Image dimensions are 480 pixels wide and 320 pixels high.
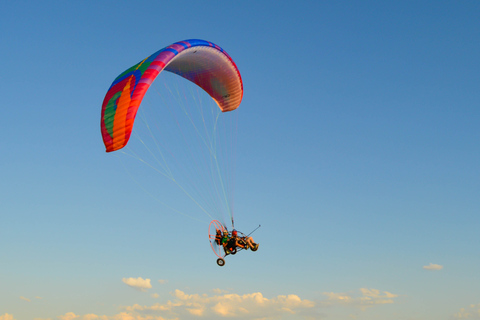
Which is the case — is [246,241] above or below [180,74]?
below

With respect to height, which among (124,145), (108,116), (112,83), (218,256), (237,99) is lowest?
(218,256)

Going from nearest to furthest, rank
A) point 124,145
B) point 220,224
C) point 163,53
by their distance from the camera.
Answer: point 124,145
point 163,53
point 220,224

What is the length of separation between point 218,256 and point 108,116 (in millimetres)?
8051

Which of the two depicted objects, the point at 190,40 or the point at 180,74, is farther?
the point at 180,74

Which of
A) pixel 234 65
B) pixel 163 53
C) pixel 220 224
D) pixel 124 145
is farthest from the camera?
pixel 234 65

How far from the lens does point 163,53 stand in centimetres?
2536

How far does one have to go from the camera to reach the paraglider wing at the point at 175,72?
76.9 feet

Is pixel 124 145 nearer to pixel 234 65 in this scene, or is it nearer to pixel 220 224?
pixel 220 224

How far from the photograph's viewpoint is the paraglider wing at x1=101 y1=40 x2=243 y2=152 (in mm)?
23453

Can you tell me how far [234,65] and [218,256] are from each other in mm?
9183

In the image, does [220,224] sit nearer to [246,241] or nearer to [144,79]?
[246,241]

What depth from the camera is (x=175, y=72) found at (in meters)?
29.8

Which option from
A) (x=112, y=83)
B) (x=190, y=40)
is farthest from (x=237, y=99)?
(x=112, y=83)

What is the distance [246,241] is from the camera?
1078 inches
